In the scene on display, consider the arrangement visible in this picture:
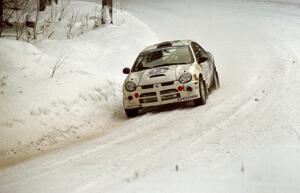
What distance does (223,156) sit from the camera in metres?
9.13

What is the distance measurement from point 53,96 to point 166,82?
98.3 inches

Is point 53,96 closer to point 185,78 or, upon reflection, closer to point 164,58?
point 164,58

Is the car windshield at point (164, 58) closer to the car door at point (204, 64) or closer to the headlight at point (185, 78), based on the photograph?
the car door at point (204, 64)

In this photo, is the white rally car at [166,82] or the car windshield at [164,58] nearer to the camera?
the white rally car at [166,82]

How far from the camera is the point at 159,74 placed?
13.7m

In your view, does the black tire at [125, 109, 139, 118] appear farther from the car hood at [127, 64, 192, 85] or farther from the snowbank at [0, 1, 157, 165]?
the car hood at [127, 64, 192, 85]

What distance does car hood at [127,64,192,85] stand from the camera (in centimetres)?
1359

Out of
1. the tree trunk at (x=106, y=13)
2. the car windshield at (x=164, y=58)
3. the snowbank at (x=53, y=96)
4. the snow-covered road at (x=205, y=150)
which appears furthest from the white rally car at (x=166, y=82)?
the tree trunk at (x=106, y=13)

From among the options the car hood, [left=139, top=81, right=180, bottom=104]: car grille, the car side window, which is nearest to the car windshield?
the car side window

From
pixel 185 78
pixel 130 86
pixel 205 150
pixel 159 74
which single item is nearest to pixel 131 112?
pixel 130 86

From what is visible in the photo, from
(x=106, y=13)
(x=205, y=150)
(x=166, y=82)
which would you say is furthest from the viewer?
(x=106, y=13)

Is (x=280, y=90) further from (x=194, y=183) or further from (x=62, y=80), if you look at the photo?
(x=194, y=183)

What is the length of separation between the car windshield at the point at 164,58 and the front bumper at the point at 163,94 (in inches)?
33.5

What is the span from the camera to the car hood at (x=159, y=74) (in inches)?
535
